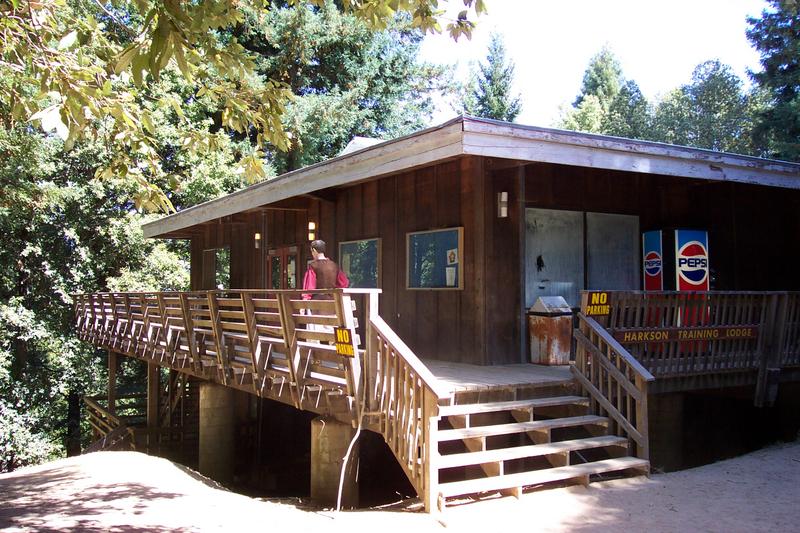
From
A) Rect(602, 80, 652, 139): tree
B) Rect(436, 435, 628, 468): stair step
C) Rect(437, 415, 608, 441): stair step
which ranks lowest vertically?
Rect(436, 435, 628, 468): stair step

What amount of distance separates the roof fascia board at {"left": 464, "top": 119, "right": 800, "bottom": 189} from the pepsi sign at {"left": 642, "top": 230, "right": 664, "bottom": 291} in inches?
53.3

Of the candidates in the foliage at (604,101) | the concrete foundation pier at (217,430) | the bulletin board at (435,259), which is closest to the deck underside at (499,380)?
the bulletin board at (435,259)

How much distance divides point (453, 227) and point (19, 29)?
5689 millimetres

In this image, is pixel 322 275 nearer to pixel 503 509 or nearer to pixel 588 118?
pixel 503 509

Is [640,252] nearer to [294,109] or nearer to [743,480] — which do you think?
[743,480]

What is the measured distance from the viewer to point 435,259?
1003 cm

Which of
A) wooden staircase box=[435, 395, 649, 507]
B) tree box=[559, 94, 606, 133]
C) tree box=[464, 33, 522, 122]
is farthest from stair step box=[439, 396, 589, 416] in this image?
tree box=[559, 94, 606, 133]

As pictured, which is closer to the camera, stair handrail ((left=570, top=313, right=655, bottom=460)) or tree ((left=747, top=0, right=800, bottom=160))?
stair handrail ((left=570, top=313, right=655, bottom=460))

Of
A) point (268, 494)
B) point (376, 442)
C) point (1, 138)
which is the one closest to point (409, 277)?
point (376, 442)

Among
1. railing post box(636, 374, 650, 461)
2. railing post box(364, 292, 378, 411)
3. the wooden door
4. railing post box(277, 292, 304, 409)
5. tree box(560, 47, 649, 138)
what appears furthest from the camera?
tree box(560, 47, 649, 138)

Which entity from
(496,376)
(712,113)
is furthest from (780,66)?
(496,376)

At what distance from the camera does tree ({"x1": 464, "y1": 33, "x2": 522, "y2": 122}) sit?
1617 inches

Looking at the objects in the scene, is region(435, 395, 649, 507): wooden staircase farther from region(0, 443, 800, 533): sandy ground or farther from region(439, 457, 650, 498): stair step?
region(0, 443, 800, 533): sandy ground

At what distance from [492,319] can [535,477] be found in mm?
3292
